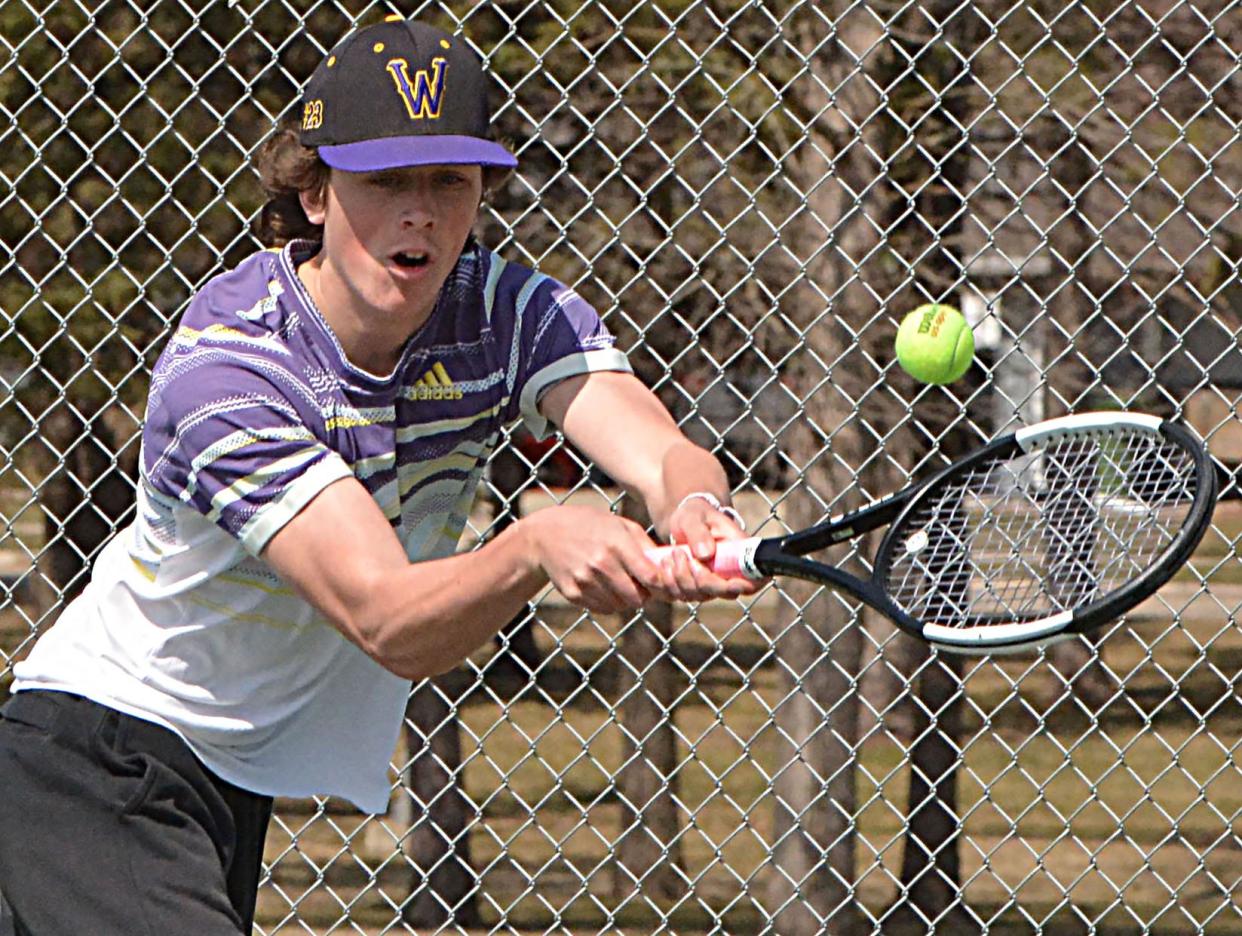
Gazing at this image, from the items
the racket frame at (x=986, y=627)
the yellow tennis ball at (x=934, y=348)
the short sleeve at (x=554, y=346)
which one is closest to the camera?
the racket frame at (x=986, y=627)

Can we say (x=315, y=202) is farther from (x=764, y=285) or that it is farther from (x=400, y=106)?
(x=764, y=285)

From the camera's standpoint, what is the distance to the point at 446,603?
2092 mm

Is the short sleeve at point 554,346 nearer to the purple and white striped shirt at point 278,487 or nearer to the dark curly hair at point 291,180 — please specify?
the purple and white striped shirt at point 278,487

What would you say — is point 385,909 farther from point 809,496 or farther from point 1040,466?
point 1040,466

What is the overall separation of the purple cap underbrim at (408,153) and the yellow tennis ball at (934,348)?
154 centimetres

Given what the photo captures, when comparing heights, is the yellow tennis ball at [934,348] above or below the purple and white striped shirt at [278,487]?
below

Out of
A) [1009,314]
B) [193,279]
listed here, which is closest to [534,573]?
[193,279]

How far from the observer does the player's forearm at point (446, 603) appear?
2064 mm

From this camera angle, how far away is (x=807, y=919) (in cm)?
475

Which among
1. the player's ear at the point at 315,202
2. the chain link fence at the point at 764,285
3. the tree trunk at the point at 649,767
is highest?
the player's ear at the point at 315,202

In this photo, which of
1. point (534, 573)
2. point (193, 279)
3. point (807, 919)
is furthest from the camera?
point (193, 279)

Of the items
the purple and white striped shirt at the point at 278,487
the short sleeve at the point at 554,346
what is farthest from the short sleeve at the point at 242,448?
the short sleeve at the point at 554,346

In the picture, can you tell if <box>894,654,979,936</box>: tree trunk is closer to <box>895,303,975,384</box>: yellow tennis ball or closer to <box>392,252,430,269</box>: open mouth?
<box>895,303,975,384</box>: yellow tennis ball

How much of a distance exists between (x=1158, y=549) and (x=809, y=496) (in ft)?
5.17
